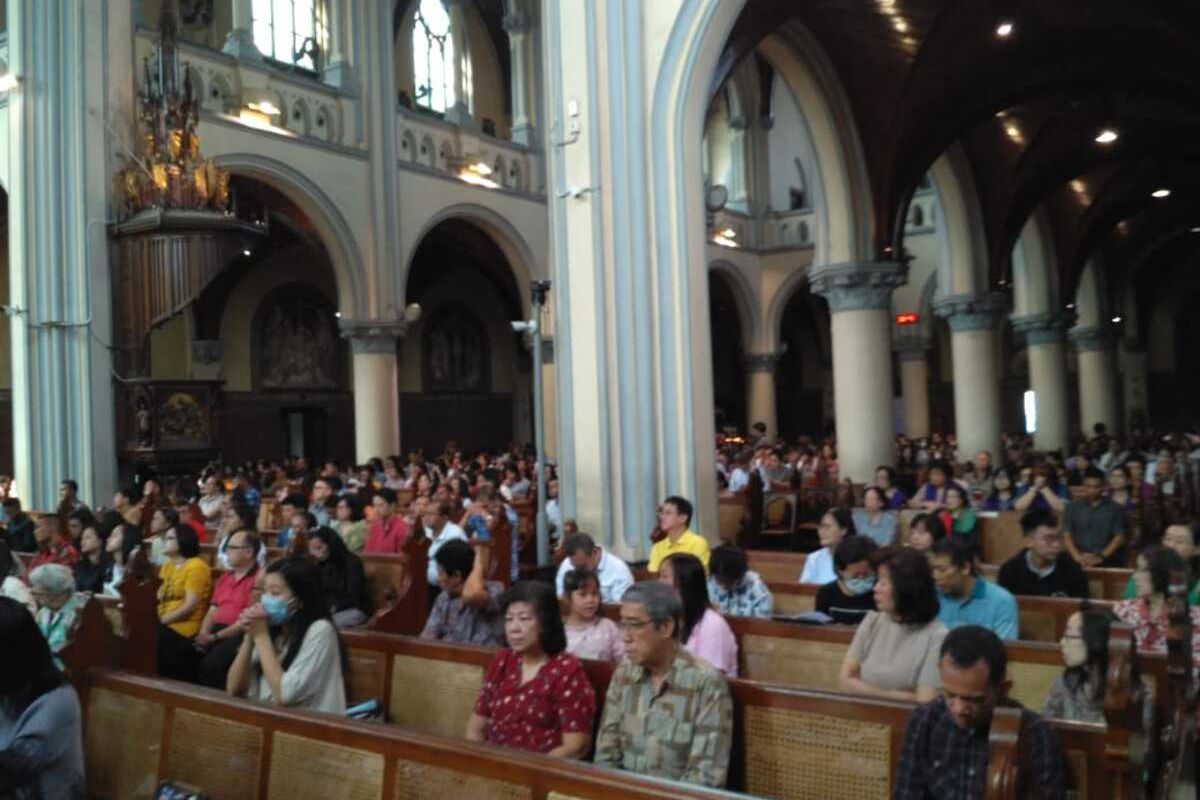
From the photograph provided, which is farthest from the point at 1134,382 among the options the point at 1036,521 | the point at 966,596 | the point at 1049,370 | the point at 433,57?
the point at 966,596

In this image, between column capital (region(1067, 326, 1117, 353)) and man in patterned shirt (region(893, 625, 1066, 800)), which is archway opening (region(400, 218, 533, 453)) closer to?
column capital (region(1067, 326, 1117, 353))

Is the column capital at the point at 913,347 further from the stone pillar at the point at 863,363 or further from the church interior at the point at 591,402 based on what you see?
the stone pillar at the point at 863,363

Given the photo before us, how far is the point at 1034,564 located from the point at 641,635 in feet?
11.3

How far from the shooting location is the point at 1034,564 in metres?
6.08

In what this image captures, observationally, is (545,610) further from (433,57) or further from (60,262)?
(433,57)

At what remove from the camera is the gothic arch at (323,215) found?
615 inches

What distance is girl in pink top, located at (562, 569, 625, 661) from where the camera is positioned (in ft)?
16.2

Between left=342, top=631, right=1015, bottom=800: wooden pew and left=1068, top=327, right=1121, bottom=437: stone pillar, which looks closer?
left=342, top=631, right=1015, bottom=800: wooden pew

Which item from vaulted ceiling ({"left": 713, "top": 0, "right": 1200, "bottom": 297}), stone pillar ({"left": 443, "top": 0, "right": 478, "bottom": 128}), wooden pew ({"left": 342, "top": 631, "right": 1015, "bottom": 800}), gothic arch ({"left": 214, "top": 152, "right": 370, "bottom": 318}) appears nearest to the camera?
wooden pew ({"left": 342, "top": 631, "right": 1015, "bottom": 800})

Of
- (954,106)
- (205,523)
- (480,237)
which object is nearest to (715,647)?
(205,523)

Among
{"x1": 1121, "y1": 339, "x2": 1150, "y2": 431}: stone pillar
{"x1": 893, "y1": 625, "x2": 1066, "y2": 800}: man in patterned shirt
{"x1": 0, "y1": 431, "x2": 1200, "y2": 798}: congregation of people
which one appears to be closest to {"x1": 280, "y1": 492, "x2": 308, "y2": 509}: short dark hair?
{"x1": 0, "y1": 431, "x2": 1200, "y2": 798}: congregation of people

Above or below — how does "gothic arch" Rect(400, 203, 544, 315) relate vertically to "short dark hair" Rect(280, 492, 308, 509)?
above

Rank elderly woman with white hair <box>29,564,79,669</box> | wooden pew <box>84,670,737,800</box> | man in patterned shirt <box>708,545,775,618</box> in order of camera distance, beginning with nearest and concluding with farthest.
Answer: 1. wooden pew <box>84,670,737,800</box>
2. elderly woman with white hair <box>29,564,79,669</box>
3. man in patterned shirt <box>708,545,775,618</box>

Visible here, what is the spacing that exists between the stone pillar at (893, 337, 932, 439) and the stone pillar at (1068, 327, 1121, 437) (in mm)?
3718
